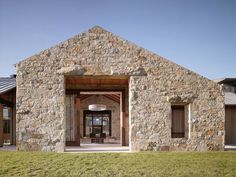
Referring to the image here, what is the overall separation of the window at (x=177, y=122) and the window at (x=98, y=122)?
814cm

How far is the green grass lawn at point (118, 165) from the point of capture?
29.4ft

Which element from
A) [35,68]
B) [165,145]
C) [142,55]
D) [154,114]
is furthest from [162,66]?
[35,68]

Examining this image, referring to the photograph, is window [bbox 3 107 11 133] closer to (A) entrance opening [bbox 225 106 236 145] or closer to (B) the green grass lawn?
(B) the green grass lawn

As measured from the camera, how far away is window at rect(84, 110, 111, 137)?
2533cm

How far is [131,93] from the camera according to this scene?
14422 millimetres

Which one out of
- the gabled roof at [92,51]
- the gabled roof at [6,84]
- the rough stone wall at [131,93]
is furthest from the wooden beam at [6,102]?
the gabled roof at [92,51]

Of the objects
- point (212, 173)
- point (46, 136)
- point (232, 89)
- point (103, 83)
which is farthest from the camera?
point (232, 89)

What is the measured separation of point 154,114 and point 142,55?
8.86 ft

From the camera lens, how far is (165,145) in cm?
1435

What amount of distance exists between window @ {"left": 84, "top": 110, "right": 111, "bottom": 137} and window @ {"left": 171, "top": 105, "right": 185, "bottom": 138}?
26.7 feet

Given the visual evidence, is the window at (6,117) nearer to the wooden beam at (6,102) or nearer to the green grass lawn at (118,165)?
the wooden beam at (6,102)

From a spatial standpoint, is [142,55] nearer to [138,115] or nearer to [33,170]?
[138,115]

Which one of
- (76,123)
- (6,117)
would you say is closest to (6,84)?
(6,117)

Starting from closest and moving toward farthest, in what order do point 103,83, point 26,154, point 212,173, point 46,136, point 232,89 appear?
point 212,173
point 26,154
point 46,136
point 103,83
point 232,89
